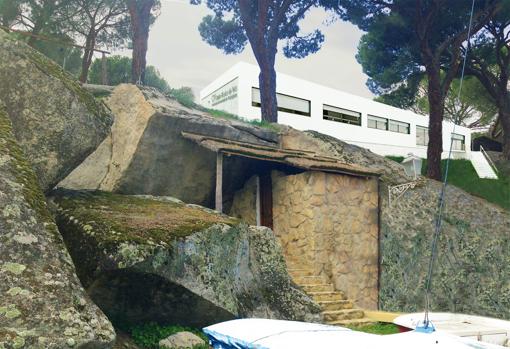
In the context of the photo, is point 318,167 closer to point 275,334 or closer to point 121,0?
point 275,334

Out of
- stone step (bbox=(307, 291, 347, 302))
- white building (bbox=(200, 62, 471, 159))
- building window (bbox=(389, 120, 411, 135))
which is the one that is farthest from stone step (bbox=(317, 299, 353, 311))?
building window (bbox=(389, 120, 411, 135))

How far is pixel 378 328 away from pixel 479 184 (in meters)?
17.7

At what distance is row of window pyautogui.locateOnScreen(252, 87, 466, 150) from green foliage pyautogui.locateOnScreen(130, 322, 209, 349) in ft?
86.4

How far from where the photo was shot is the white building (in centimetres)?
3344

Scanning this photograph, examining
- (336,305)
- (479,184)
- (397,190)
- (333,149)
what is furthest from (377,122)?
(336,305)

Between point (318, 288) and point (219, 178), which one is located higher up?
point (219, 178)

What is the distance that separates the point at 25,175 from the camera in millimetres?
6133

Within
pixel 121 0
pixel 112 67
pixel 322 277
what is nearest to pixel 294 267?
pixel 322 277

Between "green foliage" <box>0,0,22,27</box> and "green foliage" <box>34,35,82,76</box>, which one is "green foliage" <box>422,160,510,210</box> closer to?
"green foliage" <box>34,35,82,76</box>

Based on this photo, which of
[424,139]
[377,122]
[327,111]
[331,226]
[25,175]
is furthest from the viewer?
[424,139]

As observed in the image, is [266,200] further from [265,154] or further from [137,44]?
[137,44]

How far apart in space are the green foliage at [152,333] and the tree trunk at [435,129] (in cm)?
1623

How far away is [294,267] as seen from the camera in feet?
46.8

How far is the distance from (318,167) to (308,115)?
2294 centimetres
